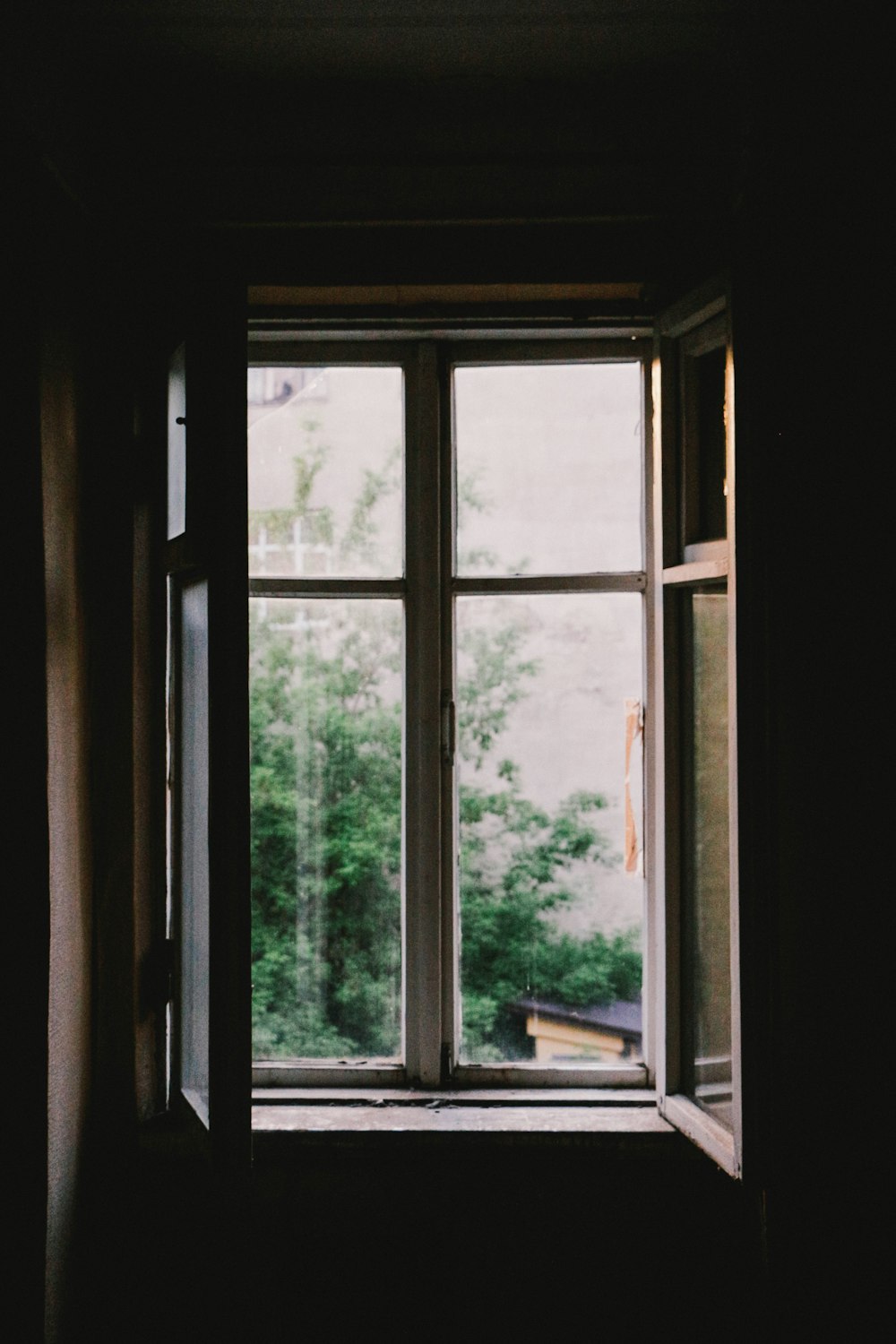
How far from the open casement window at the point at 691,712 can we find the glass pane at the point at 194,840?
3.08ft

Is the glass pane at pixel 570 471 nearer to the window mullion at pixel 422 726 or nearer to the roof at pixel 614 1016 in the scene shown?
the window mullion at pixel 422 726

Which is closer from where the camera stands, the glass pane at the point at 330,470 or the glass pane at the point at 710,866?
the glass pane at the point at 710,866

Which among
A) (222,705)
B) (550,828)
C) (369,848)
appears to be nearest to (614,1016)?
(550,828)

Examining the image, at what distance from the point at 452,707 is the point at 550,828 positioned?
1.17 ft

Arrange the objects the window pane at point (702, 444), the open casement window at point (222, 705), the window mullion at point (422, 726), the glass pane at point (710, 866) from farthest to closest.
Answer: the window mullion at point (422, 726), the window pane at point (702, 444), the glass pane at point (710, 866), the open casement window at point (222, 705)

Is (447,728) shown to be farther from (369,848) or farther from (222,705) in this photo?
(222,705)

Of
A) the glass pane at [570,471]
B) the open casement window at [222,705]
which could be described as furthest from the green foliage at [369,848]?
the open casement window at [222,705]

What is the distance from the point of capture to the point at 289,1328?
1898mm

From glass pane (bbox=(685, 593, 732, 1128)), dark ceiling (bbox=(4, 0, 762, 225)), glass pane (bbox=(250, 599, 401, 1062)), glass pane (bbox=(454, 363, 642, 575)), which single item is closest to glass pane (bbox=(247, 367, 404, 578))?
glass pane (bbox=(250, 599, 401, 1062))

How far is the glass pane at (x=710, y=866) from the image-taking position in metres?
1.81

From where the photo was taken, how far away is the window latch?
7.03ft

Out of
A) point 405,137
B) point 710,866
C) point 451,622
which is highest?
point 405,137

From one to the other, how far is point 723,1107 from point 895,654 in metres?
0.92

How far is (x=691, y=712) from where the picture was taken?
77.4 inches
